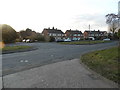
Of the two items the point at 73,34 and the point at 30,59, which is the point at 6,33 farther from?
the point at 73,34

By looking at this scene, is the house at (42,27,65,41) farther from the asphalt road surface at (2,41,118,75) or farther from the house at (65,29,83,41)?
the asphalt road surface at (2,41,118,75)

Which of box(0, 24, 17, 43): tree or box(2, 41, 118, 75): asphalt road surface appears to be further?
box(0, 24, 17, 43): tree

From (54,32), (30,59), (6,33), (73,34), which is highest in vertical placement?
(54,32)

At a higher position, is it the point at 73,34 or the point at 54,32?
the point at 54,32

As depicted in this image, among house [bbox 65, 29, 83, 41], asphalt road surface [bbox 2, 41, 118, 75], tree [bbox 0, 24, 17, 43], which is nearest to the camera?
→ asphalt road surface [bbox 2, 41, 118, 75]

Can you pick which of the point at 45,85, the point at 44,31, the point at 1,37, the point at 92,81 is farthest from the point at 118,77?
the point at 44,31

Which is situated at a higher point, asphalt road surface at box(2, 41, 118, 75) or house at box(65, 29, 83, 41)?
house at box(65, 29, 83, 41)

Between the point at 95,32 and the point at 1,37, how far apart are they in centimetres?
8605

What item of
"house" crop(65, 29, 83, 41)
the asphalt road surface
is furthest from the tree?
"house" crop(65, 29, 83, 41)

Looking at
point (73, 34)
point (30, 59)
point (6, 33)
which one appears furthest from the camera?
point (73, 34)

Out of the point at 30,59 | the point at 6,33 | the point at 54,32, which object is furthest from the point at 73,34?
the point at 30,59

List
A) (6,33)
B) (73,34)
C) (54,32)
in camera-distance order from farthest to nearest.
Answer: (73,34), (54,32), (6,33)

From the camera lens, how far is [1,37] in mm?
34875

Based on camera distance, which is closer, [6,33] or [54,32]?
[6,33]
